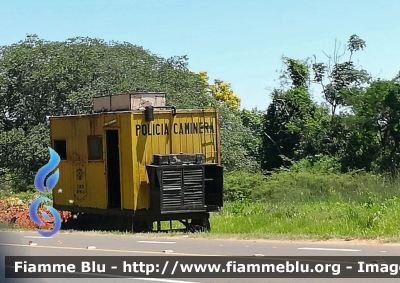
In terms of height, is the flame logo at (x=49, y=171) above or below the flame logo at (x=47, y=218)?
above

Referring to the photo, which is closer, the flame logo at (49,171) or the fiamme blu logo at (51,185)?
the fiamme blu logo at (51,185)

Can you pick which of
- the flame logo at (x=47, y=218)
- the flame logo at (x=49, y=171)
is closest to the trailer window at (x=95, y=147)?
the flame logo at (x=49, y=171)

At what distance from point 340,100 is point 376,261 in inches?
1348

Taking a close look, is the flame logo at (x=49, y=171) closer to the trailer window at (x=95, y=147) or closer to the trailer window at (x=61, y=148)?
the trailer window at (x=61, y=148)

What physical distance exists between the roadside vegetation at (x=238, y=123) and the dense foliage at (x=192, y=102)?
62mm

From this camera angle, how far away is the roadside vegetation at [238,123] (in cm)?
3092

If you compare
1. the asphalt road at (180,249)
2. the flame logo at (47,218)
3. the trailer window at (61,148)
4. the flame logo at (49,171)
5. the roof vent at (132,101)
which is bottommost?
the flame logo at (47,218)

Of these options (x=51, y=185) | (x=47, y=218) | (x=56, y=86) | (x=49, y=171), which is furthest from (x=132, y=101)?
(x=56, y=86)

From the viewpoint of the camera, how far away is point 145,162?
1755cm

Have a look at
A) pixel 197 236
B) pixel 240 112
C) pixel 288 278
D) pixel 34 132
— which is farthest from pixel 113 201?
pixel 240 112

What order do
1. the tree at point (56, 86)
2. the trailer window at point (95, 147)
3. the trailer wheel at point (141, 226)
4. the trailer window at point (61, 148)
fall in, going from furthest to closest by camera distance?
the tree at point (56, 86)
the trailer window at point (61, 148)
the trailer window at point (95, 147)
the trailer wheel at point (141, 226)

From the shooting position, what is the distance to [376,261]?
31.4 feet

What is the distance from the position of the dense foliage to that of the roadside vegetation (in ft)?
0.20

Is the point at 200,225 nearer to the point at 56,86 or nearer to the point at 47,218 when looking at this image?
the point at 47,218
